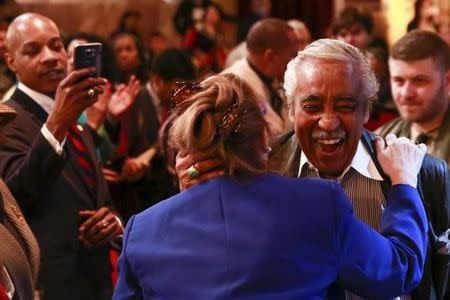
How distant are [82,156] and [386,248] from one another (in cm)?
182

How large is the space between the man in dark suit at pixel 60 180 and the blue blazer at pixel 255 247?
4.25ft

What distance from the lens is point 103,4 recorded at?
36.5 feet

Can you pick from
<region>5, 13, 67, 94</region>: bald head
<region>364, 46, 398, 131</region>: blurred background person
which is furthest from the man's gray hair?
<region>364, 46, 398, 131</region>: blurred background person

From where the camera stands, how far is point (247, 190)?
2.29 m

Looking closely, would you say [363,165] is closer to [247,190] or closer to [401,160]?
[401,160]

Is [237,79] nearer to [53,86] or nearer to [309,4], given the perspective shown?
[53,86]

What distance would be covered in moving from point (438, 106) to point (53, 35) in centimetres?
163

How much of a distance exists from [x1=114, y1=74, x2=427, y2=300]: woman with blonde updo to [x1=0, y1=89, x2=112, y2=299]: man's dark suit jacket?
1.27 metres

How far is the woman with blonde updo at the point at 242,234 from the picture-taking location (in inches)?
88.3

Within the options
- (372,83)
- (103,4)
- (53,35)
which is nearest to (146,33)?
(103,4)

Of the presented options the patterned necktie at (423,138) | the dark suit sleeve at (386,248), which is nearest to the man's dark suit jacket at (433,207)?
the dark suit sleeve at (386,248)

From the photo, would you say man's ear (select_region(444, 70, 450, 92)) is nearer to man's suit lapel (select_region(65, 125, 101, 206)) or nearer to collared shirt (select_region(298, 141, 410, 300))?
collared shirt (select_region(298, 141, 410, 300))

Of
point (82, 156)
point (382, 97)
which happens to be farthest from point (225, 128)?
point (382, 97)

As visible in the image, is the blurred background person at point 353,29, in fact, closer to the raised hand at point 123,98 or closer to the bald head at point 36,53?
the raised hand at point 123,98
